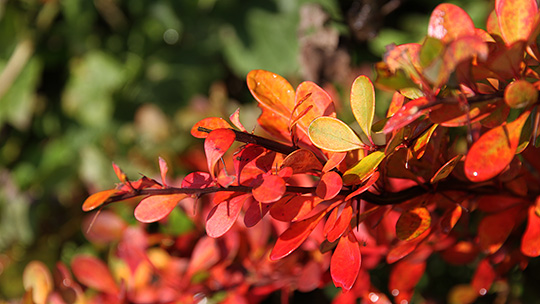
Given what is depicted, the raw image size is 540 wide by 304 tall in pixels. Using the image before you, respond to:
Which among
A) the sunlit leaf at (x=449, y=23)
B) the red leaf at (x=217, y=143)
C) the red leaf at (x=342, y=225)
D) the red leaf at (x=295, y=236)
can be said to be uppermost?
the sunlit leaf at (x=449, y=23)

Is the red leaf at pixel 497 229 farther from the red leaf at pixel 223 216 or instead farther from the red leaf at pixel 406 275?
the red leaf at pixel 223 216

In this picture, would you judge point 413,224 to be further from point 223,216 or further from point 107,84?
point 107,84

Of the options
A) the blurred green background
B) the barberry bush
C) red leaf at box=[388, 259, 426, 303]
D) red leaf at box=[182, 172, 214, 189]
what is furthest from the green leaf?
the blurred green background

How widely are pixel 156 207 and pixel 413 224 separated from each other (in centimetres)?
18

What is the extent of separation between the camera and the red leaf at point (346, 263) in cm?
33

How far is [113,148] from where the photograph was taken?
107cm

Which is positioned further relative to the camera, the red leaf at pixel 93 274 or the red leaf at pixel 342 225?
the red leaf at pixel 93 274

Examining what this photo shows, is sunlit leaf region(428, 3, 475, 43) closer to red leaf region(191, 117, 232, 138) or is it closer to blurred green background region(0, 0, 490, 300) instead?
red leaf region(191, 117, 232, 138)

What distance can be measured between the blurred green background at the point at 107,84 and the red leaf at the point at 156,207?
0.54 meters

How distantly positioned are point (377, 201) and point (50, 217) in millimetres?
970

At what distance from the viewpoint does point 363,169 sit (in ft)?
1.04

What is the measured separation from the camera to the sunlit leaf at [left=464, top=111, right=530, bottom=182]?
0.28m

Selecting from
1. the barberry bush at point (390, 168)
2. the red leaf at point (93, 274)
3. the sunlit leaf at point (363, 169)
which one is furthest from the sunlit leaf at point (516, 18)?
the red leaf at point (93, 274)

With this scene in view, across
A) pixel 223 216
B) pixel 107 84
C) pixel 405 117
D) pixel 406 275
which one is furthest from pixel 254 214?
pixel 107 84
